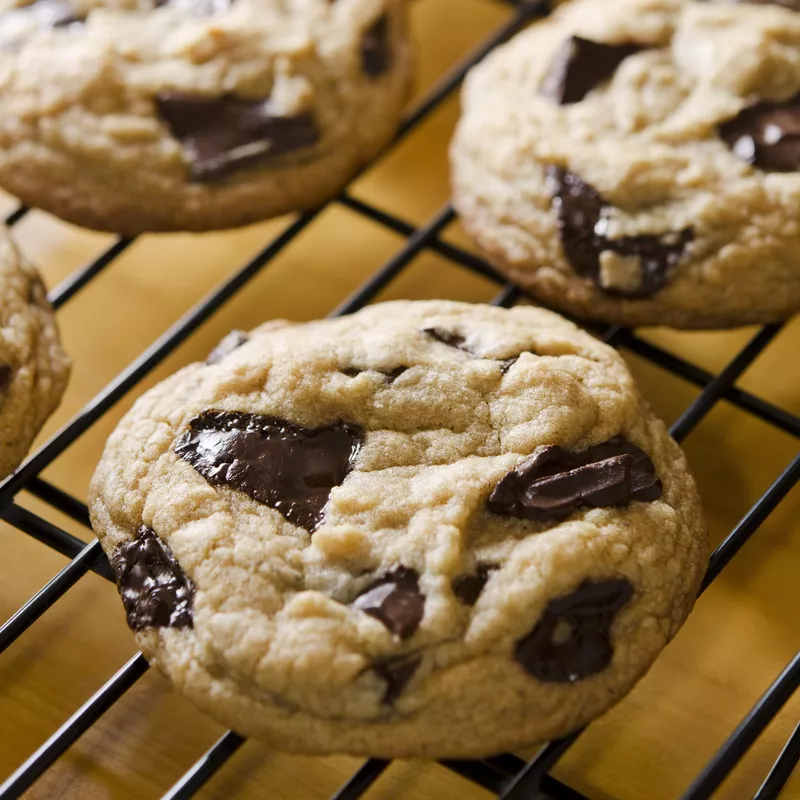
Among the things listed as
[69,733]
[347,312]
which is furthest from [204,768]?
[347,312]

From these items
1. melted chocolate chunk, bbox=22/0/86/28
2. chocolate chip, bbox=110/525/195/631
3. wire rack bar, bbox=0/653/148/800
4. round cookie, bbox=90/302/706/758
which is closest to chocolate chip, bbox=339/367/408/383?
round cookie, bbox=90/302/706/758

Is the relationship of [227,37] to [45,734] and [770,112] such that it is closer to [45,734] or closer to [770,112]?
[770,112]

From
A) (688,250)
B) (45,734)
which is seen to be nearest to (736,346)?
(688,250)

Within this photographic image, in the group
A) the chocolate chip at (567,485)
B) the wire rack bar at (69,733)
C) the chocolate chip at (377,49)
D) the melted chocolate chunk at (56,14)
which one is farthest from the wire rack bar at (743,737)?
the melted chocolate chunk at (56,14)

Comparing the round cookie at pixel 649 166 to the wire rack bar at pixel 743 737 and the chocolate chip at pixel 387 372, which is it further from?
the wire rack bar at pixel 743 737

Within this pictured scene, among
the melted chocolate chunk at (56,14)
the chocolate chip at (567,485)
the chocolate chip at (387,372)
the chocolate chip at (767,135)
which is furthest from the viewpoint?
the melted chocolate chunk at (56,14)

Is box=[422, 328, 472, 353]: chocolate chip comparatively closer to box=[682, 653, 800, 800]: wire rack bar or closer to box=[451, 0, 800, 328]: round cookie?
box=[451, 0, 800, 328]: round cookie
